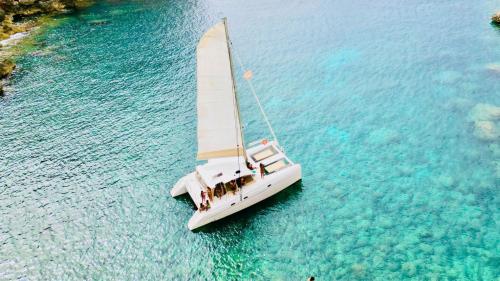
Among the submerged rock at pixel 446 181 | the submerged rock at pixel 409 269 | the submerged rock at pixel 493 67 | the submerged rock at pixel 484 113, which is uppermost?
the submerged rock at pixel 493 67

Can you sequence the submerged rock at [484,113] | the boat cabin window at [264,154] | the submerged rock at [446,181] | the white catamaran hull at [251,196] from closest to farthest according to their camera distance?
the white catamaran hull at [251,196] < the submerged rock at [446,181] < the boat cabin window at [264,154] < the submerged rock at [484,113]

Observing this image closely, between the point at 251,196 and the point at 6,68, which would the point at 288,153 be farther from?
the point at 6,68

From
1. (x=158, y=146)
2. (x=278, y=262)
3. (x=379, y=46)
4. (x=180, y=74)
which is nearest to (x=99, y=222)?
(x=158, y=146)

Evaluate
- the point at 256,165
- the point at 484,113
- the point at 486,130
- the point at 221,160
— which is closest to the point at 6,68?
the point at 221,160

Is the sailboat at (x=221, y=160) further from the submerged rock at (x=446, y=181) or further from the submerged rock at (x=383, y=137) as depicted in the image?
the submerged rock at (x=446, y=181)

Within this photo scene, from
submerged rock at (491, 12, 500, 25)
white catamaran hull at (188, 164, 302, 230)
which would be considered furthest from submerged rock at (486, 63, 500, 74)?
white catamaran hull at (188, 164, 302, 230)

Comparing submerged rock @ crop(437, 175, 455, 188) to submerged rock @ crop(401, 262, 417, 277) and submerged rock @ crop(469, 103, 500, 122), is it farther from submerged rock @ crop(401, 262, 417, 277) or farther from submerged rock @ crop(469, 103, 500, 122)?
submerged rock @ crop(469, 103, 500, 122)

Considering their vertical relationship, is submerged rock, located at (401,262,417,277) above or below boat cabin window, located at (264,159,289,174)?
below

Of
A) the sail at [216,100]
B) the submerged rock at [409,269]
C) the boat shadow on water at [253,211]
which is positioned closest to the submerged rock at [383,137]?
the boat shadow on water at [253,211]
